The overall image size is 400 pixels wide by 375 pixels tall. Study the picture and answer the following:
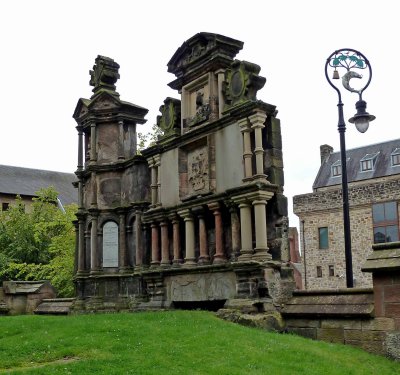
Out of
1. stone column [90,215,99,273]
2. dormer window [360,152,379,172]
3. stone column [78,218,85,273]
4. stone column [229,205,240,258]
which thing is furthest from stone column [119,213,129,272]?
dormer window [360,152,379,172]

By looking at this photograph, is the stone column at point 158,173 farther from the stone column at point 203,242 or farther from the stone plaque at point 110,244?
the stone plaque at point 110,244

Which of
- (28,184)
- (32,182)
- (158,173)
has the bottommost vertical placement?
(158,173)

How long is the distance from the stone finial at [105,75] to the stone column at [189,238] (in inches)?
267

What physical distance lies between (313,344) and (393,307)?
1.60 m

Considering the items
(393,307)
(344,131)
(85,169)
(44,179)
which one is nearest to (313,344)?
(393,307)

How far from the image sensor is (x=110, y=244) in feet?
64.3

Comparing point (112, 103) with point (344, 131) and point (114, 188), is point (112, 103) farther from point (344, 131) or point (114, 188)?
point (344, 131)

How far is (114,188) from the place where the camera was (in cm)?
2006

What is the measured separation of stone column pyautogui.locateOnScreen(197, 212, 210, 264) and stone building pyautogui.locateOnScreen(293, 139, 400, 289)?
2175 cm

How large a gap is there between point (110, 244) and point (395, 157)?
94.5 feet

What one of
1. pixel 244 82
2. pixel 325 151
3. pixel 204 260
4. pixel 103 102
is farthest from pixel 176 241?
pixel 325 151

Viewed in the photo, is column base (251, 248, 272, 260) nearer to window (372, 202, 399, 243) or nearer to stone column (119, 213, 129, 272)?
stone column (119, 213, 129, 272)

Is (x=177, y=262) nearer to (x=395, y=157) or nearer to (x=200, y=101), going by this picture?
(x=200, y=101)

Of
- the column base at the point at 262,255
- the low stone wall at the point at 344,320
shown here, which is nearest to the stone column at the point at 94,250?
the column base at the point at 262,255
